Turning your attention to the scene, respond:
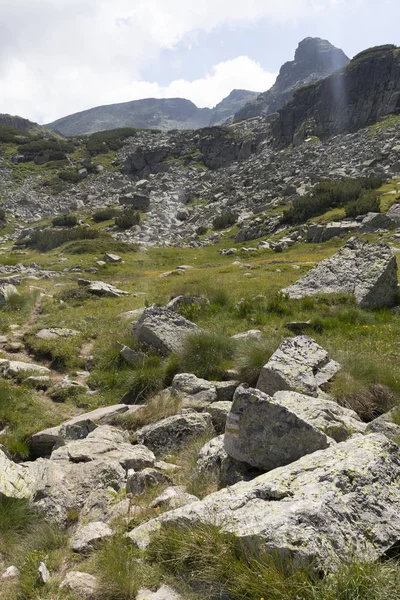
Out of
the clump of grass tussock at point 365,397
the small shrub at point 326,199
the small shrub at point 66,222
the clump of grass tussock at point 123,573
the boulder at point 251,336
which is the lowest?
the clump of grass tussock at point 365,397

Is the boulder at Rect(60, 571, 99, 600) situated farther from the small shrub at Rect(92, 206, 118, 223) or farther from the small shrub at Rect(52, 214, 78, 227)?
the small shrub at Rect(92, 206, 118, 223)

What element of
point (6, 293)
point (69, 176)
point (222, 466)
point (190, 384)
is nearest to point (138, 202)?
point (69, 176)

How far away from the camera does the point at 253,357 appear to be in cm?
962

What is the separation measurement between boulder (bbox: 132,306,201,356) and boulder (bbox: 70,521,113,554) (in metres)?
6.64

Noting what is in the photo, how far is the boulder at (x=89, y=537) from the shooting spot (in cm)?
439

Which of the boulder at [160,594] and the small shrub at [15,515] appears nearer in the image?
the boulder at [160,594]

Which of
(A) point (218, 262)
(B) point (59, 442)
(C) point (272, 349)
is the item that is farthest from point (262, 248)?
(B) point (59, 442)

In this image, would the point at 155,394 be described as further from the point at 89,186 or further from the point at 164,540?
the point at 89,186

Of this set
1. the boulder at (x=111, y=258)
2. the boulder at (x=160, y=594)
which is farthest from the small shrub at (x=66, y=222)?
the boulder at (x=160, y=594)

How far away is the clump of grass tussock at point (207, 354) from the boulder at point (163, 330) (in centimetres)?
54

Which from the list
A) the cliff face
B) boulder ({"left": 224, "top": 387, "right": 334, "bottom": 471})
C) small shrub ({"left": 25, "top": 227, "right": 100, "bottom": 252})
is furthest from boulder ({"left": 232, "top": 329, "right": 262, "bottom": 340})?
the cliff face

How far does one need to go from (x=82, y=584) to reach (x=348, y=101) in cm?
11228

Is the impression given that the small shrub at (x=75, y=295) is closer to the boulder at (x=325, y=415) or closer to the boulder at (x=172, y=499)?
the boulder at (x=325, y=415)

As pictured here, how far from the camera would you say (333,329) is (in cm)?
1202
